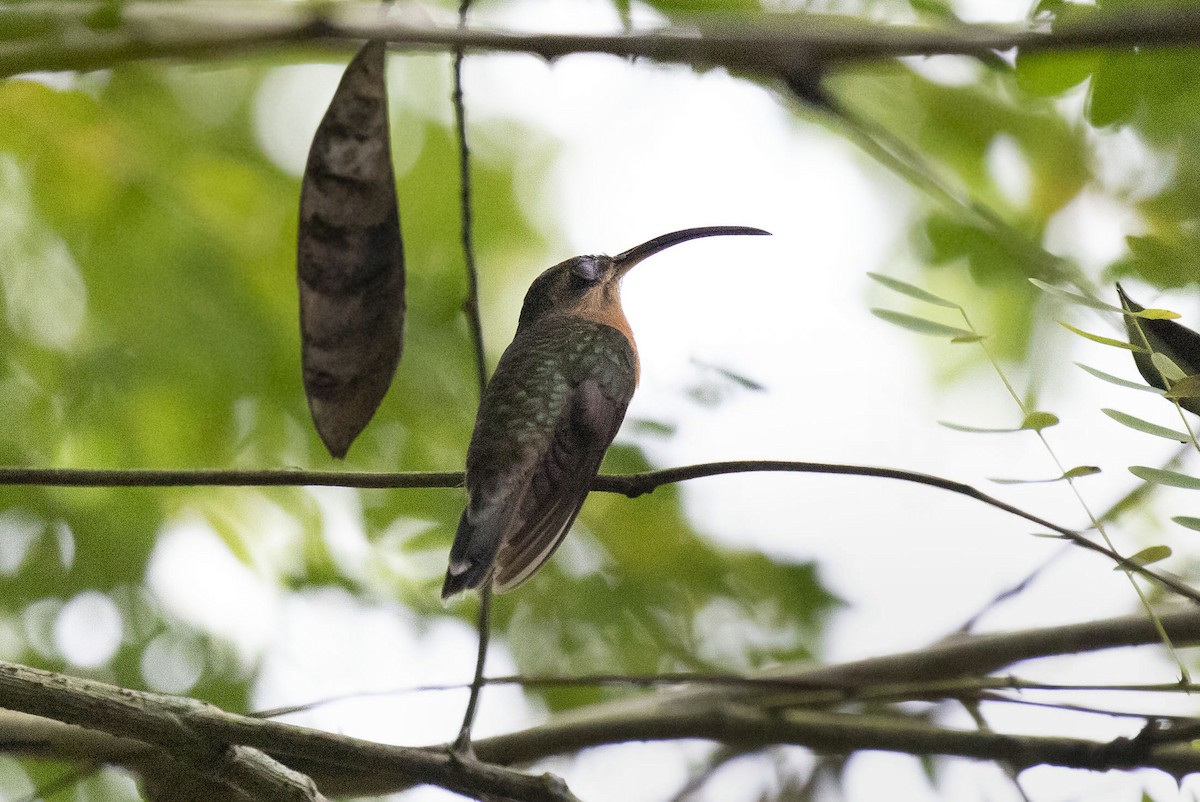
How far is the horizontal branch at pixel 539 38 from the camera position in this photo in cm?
113

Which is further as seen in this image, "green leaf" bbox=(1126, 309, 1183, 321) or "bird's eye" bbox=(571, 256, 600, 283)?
"bird's eye" bbox=(571, 256, 600, 283)

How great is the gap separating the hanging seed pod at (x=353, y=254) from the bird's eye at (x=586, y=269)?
0.98 meters

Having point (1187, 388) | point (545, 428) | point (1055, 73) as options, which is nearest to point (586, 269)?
point (545, 428)

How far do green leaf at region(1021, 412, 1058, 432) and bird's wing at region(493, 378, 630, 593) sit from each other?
77 cm

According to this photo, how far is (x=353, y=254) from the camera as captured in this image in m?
2.19

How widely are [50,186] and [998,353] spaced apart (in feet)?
10.1

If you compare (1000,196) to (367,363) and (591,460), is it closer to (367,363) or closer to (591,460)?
(591,460)

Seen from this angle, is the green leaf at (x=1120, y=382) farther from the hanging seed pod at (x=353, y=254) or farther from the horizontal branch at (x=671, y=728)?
the hanging seed pod at (x=353, y=254)

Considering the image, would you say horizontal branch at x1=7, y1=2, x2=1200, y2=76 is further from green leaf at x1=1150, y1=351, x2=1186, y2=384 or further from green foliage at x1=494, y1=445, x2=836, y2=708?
green foliage at x1=494, y1=445, x2=836, y2=708

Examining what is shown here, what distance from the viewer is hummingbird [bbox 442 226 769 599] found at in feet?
6.49

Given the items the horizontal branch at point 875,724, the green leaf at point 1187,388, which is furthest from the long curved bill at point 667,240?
the horizontal branch at point 875,724

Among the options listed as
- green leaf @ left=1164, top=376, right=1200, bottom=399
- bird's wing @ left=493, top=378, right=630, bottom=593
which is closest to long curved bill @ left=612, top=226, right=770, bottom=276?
bird's wing @ left=493, top=378, right=630, bottom=593

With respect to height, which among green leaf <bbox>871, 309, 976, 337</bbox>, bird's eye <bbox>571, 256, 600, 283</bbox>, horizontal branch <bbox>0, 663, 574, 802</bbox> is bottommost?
horizontal branch <bbox>0, 663, 574, 802</bbox>

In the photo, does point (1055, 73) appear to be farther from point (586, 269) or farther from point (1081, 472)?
point (586, 269)
